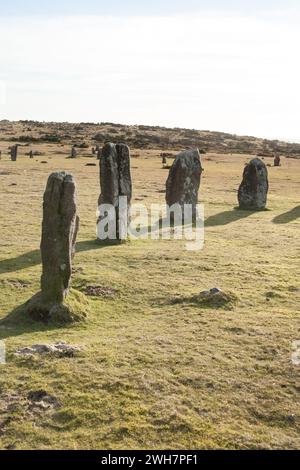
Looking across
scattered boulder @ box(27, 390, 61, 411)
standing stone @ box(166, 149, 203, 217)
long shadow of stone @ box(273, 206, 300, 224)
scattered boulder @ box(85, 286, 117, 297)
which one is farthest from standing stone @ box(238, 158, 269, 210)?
scattered boulder @ box(27, 390, 61, 411)

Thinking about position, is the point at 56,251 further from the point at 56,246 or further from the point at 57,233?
the point at 57,233

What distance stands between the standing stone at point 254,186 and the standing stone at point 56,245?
1728cm

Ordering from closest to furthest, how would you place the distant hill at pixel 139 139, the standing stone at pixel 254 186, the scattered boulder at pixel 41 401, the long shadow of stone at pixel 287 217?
the scattered boulder at pixel 41 401
the long shadow of stone at pixel 287 217
the standing stone at pixel 254 186
the distant hill at pixel 139 139

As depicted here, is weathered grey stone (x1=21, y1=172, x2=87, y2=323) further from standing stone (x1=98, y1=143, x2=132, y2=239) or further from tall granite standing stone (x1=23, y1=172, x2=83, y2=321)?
standing stone (x1=98, y1=143, x2=132, y2=239)

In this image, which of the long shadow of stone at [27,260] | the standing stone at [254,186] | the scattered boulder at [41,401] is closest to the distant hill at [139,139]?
the standing stone at [254,186]

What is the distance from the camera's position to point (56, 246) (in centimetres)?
1319

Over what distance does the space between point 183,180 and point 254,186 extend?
458cm

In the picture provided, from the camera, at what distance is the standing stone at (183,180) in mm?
26688

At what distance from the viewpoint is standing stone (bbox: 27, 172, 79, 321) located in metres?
13.0

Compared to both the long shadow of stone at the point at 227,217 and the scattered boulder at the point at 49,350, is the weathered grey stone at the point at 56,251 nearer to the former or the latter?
the scattered boulder at the point at 49,350

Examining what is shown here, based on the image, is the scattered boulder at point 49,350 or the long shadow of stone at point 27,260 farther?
the long shadow of stone at point 27,260

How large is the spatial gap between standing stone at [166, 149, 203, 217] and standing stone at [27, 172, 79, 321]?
13906mm

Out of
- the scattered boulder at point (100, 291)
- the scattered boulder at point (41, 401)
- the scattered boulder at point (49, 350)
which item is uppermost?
the scattered boulder at point (100, 291)

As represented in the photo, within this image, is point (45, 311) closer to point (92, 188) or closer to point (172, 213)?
point (172, 213)
